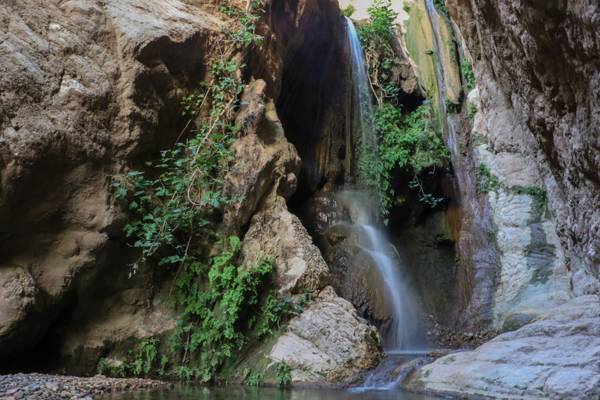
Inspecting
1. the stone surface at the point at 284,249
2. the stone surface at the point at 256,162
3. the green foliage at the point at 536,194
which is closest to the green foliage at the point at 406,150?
the green foliage at the point at 536,194

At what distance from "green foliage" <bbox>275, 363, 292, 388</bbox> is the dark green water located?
26cm

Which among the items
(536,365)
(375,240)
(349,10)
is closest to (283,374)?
(536,365)

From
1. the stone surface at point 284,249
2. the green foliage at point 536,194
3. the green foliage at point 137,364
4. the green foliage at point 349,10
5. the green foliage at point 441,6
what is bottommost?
the green foliage at point 137,364

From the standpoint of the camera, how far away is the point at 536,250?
38.3 ft

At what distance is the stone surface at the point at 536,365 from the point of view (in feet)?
15.4

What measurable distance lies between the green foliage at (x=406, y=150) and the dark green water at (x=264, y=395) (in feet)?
22.7

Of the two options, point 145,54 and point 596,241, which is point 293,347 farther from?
point 145,54

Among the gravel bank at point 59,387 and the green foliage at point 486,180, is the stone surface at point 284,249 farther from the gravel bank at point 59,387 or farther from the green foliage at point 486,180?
the green foliage at point 486,180

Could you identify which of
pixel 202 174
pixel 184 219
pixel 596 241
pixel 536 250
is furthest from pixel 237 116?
pixel 536 250

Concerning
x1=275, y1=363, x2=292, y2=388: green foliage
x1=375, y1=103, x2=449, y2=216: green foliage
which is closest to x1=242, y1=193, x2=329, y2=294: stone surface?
x1=275, y1=363, x2=292, y2=388: green foliage

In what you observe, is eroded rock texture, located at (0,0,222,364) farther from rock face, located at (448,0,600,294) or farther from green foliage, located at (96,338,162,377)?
rock face, located at (448,0,600,294)

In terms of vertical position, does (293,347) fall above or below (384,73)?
below

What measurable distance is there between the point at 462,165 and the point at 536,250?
2.95 meters

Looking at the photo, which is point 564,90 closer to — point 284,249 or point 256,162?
point 284,249
